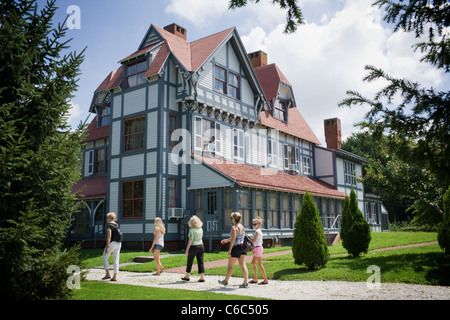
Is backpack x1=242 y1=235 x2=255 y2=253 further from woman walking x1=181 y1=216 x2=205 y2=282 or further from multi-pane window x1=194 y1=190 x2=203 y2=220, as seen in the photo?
multi-pane window x1=194 y1=190 x2=203 y2=220

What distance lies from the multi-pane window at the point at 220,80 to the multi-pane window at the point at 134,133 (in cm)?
526

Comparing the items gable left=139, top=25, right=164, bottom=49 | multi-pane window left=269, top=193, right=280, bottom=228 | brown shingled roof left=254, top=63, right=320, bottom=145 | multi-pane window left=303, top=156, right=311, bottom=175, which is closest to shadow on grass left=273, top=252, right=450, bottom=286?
multi-pane window left=269, top=193, right=280, bottom=228

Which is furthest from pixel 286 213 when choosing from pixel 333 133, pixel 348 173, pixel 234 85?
pixel 333 133

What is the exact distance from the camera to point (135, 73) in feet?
80.4

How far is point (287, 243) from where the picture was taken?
26.2 meters

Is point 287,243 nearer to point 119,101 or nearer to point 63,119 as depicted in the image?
point 119,101

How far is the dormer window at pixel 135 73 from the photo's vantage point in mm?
24281

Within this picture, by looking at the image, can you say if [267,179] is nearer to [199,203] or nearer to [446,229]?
[199,203]

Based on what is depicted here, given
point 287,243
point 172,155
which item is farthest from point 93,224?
point 287,243

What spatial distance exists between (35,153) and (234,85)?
19.8 meters

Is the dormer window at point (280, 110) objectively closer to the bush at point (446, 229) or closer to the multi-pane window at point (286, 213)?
the multi-pane window at point (286, 213)

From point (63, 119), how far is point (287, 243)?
67.6ft

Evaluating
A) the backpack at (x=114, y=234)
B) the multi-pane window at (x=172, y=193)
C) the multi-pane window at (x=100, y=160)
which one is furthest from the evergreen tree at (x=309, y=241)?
the multi-pane window at (x=100, y=160)
